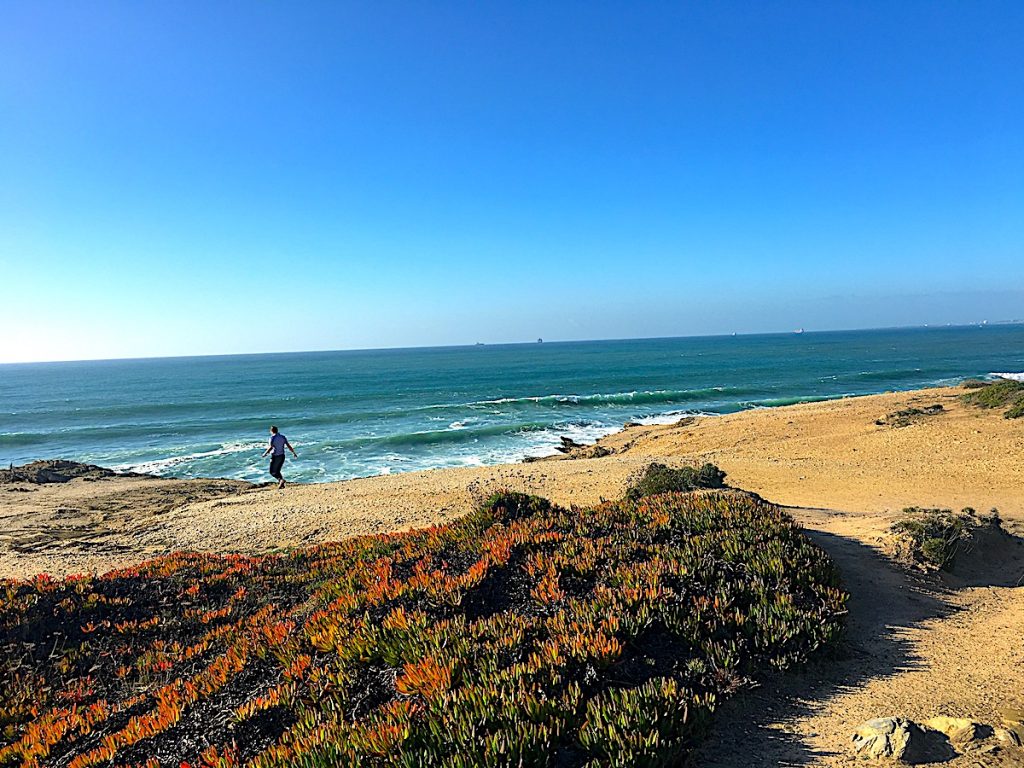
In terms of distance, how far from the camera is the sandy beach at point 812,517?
401cm

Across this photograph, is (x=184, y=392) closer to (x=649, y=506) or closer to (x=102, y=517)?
(x=102, y=517)

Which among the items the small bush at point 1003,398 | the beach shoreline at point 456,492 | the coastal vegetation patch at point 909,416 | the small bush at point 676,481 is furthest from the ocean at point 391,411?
the small bush at point 1003,398

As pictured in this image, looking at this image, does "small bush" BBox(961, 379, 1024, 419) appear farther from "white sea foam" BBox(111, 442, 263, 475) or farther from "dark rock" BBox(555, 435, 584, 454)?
"white sea foam" BBox(111, 442, 263, 475)

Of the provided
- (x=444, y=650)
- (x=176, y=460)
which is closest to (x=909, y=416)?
(x=444, y=650)

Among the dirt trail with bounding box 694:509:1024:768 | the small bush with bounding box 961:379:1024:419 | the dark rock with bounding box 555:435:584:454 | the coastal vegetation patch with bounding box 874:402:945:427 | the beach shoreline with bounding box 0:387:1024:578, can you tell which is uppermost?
the small bush with bounding box 961:379:1024:419

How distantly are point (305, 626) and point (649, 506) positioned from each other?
486cm

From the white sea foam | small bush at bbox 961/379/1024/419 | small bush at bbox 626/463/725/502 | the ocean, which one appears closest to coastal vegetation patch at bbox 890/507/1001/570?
small bush at bbox 626/463/725/502

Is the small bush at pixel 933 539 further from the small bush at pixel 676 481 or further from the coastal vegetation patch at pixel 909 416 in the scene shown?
the coastal vegetation patch at pixel 909 416

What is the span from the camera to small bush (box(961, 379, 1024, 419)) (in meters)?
20.0

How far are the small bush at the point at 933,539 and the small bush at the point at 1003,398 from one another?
53.0ft

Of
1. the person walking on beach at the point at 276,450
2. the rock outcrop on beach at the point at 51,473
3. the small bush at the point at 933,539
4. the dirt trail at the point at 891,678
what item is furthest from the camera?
the rock outcrop on beach at the point at 51,473

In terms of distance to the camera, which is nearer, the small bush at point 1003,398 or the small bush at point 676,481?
the small bush at point 676,481

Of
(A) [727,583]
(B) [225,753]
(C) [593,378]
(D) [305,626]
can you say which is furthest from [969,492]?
(C) [593,378]

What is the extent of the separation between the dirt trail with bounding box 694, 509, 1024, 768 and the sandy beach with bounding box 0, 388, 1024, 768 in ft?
0.05
